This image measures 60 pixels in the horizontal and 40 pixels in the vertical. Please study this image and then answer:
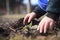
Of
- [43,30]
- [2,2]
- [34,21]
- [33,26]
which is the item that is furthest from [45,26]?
[2,2]

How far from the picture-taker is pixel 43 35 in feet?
4.24

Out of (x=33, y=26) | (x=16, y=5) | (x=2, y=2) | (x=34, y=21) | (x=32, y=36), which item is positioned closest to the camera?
(x=32, y=36)

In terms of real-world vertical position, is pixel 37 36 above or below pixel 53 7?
below

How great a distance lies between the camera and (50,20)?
1323 mm

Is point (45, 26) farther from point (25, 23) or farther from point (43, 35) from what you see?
point (25, 23)

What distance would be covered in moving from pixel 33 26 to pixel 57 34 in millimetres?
202

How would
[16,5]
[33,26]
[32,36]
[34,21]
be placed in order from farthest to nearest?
[16,5] → [34,21] → [33,26] → [32,36]

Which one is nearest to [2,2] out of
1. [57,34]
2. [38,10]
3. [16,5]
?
[16,5]

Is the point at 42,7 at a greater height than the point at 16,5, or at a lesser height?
greater

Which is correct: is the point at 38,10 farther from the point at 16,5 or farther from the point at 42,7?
the point at 16,5

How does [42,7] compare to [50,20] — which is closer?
[50,20]

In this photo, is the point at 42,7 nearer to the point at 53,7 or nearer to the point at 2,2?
the point at 53,7

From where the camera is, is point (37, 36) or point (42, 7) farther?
point (42, 7)

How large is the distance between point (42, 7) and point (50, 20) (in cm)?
33
